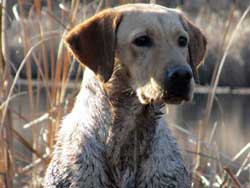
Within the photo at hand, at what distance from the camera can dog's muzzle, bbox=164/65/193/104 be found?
211 inches

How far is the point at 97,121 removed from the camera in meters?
5.85

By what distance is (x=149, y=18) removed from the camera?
5.71 meters

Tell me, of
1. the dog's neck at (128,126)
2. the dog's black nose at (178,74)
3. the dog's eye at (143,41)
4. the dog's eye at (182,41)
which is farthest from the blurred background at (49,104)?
the dog's black nose at (178,74)

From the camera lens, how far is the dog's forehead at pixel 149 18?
5676 millimetres

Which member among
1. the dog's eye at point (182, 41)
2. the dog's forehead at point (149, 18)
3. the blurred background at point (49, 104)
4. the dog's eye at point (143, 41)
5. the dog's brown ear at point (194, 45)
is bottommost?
the blurred background at point (49, 104)

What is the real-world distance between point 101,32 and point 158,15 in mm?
334

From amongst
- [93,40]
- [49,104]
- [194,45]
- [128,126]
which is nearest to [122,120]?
[128,126]

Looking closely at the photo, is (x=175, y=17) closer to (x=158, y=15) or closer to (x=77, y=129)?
(x=158, y=15)

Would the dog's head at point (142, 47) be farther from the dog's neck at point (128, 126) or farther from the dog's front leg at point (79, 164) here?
the dog's front leg at point (79, 164)

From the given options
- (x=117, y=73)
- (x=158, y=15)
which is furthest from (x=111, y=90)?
(x=158, y=15)

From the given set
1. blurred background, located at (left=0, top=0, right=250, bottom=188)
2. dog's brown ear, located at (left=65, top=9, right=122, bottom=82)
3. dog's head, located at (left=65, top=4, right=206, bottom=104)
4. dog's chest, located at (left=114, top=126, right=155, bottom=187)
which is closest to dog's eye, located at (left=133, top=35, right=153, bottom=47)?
dog's head, located at (left=65, top=4, right=206, bottom=104)

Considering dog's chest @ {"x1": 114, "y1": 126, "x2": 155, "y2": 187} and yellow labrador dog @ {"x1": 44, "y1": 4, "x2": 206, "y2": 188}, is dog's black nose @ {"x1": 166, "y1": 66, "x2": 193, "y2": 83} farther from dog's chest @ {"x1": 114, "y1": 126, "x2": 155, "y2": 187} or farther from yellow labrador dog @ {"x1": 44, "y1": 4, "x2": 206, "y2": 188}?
dog's chest @ {"x1": 114, "y1": 126, "x2": 155, "y2": 187}

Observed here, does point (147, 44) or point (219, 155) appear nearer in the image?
point (147, 44)

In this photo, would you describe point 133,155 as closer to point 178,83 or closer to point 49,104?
point 178,83
